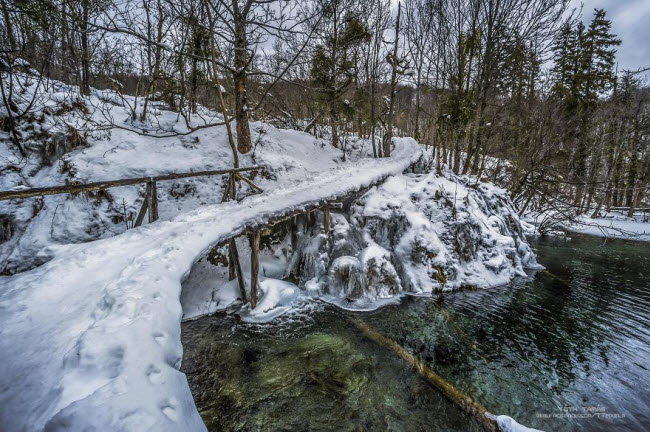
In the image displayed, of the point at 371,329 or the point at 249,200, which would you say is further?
the point at 249,200

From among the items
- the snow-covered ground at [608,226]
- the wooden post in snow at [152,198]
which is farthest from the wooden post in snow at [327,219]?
the snow-covered ground at [608,226]

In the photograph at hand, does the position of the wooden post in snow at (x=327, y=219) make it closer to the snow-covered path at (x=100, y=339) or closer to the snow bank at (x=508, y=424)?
the snow-covered path at (x=100, y=339)

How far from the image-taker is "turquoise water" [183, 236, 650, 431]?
3.62 meters

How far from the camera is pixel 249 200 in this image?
708cm

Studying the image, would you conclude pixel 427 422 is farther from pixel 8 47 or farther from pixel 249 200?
pixel 8 47

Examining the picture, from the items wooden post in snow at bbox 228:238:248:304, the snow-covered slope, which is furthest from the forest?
wooden post in snow at bbox 228:238:248:304

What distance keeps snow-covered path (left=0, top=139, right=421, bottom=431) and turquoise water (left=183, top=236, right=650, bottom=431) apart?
190 centimetres

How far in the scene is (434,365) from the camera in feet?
15.0

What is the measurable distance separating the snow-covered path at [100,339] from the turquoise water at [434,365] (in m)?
1.90

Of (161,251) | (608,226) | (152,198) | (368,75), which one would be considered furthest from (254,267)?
(608,226)

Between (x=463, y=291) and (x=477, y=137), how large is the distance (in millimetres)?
8316

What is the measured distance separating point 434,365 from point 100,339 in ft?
15.6

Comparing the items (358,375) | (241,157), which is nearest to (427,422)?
(358,375)

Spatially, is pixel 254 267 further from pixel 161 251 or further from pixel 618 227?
pixel 618 227
